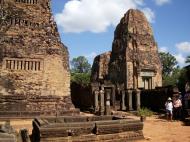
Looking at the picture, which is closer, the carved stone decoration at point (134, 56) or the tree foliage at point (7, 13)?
the tree foliage at point (7, 13)

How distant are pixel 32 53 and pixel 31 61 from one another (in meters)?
0.44

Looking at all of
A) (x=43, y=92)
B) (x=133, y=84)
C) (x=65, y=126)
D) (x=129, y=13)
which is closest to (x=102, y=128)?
(x=65, y=126)

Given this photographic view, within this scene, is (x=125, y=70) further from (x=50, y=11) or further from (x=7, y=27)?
(x=7, y=27)

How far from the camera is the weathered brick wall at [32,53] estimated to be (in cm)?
1667

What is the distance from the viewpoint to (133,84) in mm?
29188

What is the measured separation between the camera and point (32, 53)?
1711cm

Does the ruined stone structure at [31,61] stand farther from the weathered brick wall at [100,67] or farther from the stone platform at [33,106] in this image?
the weathered brick wall at [100,67]

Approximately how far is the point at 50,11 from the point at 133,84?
13.5 meters

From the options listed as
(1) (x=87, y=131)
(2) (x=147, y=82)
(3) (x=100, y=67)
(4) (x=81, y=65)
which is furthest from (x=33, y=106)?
(4) (x=81, y=65)

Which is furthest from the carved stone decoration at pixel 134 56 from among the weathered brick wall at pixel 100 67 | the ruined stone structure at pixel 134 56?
the weathered brick wall at pixel 100 67

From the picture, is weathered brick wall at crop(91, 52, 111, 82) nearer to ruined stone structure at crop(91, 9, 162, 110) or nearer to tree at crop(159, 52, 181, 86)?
ruined stone structure at crop(91, 9, 162, 110)

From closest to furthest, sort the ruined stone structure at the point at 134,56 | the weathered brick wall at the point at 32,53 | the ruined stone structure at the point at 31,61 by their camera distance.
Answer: the ruined stone structure at the point at 31,61, the weathered brick wall at the point at 32,53, the ruined stone structure at the point at 134,56

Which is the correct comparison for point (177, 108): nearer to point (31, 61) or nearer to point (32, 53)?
point (31, 61)

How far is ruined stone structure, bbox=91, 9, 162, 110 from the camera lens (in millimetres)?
29344
